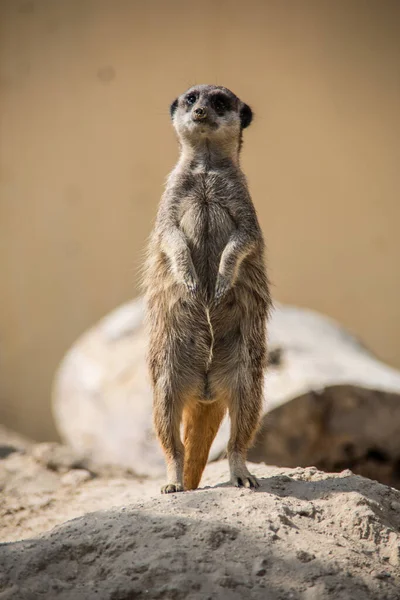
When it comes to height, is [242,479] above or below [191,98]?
below

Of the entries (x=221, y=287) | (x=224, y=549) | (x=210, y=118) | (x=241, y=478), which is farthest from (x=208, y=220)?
(x=224, y=549)

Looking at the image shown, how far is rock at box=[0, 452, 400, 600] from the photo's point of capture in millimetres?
2084

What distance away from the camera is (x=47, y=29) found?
650 centimetres

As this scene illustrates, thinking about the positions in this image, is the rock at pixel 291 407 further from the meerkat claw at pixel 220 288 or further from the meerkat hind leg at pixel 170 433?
the meerkat claw at pixel 220 288

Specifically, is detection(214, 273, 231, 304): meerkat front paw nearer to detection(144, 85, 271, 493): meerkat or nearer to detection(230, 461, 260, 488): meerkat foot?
detection(144, 85, 271, 493): meerkat

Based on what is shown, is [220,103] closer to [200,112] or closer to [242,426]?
[200,112]

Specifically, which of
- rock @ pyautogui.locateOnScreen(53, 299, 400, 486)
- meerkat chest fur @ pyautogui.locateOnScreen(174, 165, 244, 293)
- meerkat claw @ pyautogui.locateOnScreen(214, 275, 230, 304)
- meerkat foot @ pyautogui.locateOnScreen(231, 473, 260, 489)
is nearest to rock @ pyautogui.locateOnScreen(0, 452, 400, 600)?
meerkat foot @ pyautogui.locateOnScreen(231, 473, 260, 489)

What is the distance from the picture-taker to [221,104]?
126 inches

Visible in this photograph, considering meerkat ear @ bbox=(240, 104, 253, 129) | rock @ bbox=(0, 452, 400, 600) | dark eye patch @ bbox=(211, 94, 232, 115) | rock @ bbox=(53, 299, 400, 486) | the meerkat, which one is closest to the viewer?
rock @ bbox=(0, 452, 400, 600)

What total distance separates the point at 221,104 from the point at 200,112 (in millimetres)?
160

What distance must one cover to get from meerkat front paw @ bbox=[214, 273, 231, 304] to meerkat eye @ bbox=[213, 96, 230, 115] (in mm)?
738

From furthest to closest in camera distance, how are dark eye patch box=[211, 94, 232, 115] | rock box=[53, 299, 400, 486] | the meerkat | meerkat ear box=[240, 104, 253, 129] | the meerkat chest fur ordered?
rock box=[53, 299, 400, 486] < meerkat ear box=[240, 104, 253, 129] < dark eye patch box=[211, 94, 232, 115] < the meerkat chest fur < the meerkat

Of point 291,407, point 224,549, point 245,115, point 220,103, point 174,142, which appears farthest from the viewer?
point 174,142

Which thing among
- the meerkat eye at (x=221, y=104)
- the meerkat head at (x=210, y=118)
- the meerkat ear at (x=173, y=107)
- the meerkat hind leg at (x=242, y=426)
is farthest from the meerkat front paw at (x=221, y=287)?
the meerkat ear at (x=173, y=107)
